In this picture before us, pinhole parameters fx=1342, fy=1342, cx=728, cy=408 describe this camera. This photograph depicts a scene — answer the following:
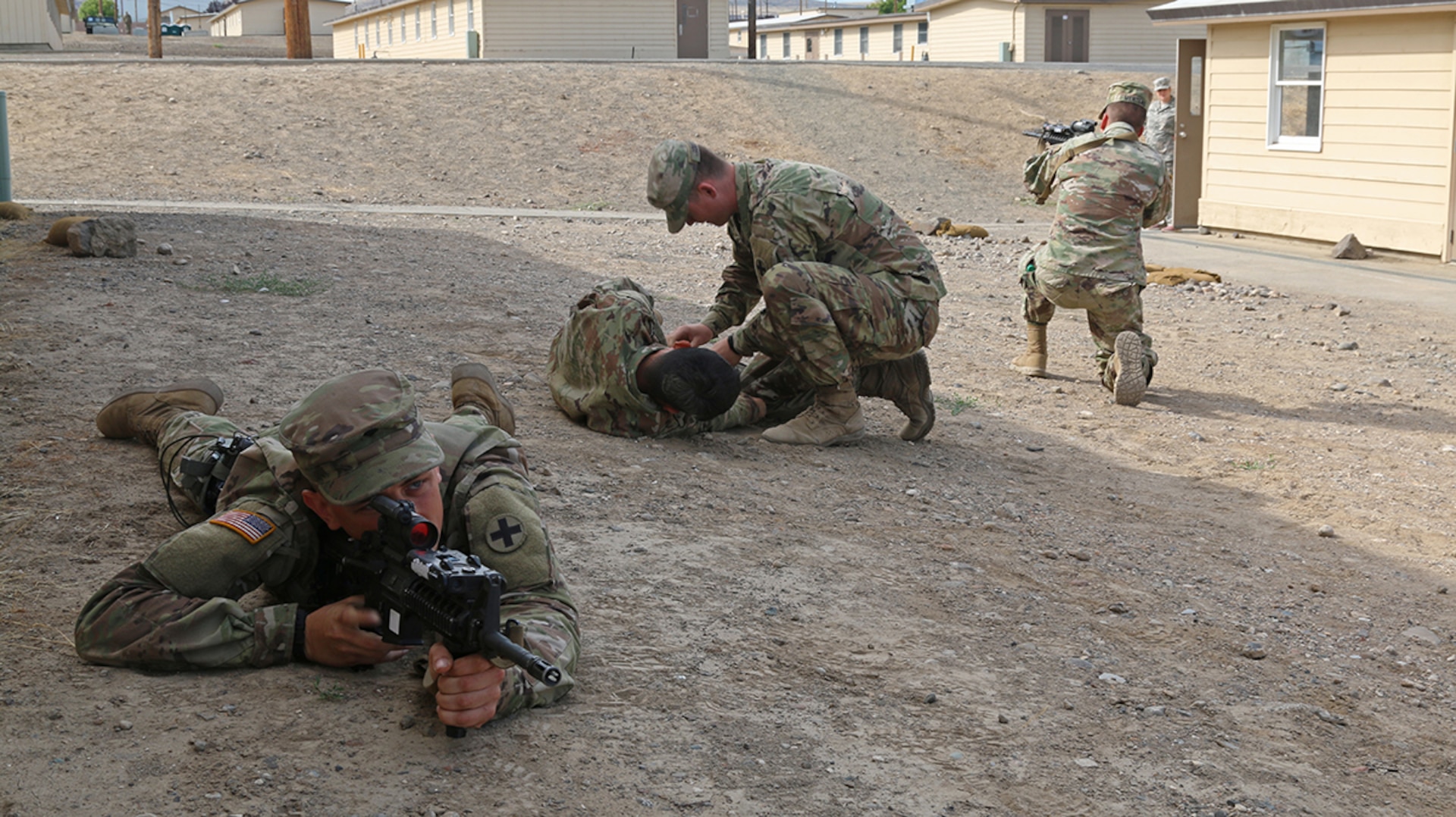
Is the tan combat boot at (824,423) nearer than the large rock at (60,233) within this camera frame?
Yes

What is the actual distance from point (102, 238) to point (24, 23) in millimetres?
24802

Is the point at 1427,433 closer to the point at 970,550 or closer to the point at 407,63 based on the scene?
the point at 970,550

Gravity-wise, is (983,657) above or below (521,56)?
below

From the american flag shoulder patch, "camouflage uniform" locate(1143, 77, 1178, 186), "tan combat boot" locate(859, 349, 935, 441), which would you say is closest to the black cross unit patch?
the american flag shoulder patch

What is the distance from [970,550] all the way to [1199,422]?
3.26 metres

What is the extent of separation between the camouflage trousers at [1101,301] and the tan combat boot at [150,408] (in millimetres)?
4837

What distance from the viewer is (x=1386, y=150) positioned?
45.9ft

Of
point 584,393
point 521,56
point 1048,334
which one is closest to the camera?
point 584,393

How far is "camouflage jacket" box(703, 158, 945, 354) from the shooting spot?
5.62 metres

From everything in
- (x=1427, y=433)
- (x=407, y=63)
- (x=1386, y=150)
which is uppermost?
(x=407, y=63)

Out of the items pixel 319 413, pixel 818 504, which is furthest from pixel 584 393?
pixel 319 413

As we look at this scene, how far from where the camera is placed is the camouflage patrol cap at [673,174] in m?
Result: 5.39

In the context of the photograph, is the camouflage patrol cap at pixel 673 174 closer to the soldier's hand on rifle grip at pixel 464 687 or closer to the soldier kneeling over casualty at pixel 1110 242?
the soldier's hand on rifle grip at pixel 464 687

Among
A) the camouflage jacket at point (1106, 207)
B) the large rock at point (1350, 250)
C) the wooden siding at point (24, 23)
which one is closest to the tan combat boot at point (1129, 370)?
the camouflage jacket at point (1106, 207)
